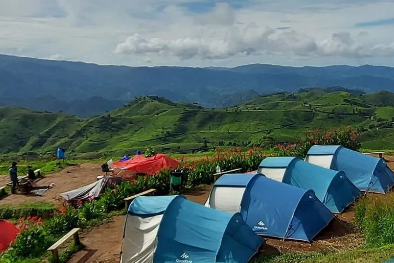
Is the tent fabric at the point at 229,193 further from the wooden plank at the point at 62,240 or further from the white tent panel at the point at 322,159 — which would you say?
the white tent panel at the point at 322,159

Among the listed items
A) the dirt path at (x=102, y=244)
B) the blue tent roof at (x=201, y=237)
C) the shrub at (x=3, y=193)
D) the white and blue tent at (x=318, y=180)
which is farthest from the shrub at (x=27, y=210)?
the blue tent roof at (x=201, y=237)

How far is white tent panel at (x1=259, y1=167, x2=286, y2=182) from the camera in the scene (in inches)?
675

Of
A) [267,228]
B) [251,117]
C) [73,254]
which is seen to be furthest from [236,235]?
[251,117]

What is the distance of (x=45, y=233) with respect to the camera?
47.2 feet

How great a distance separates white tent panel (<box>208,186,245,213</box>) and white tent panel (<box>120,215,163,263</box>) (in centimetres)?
322

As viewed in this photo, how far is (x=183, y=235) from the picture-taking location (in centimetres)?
1218

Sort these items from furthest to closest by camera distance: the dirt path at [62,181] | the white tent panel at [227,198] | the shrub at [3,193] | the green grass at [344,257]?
the shrub at [3,193]
the dirt path at [62,181]
the white tent panel at [227,198]
the green grass at [344,257]

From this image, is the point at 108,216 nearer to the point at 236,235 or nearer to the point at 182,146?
the point at 236,235

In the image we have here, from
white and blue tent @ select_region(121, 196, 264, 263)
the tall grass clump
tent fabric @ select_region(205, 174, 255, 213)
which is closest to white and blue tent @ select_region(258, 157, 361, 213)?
tent fabric @ select_region(205, 174, 255, 213)

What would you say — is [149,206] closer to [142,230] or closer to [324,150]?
[142,230]

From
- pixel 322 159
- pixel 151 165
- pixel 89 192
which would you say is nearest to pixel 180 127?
pixel 151 165

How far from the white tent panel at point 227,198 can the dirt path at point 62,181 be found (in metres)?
9.87

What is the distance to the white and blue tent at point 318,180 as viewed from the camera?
54.5 feet

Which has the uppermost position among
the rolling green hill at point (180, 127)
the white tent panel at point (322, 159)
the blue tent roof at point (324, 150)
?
the blue tent roof at point (324, 150)
